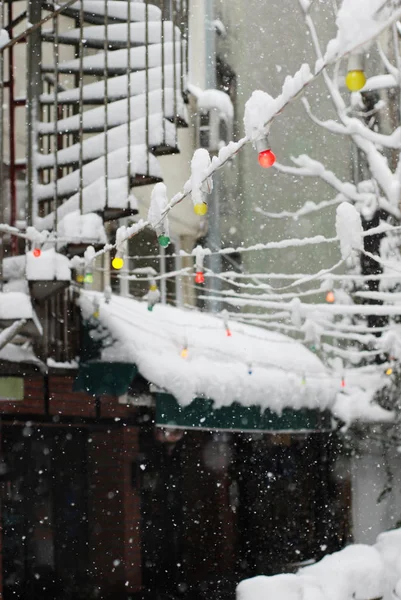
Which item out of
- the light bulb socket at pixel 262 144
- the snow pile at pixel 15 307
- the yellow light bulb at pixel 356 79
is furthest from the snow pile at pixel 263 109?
the snow pile at pixel 15 307

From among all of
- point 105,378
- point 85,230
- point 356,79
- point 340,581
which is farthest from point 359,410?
point 356,79

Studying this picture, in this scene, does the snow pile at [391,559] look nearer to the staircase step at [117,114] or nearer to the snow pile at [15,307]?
the snow pile at [15,307]

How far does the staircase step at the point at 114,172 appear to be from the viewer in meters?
7.13

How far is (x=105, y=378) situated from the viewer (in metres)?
9.30

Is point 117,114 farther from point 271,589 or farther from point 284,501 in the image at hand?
point 284,501

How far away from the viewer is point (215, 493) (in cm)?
1404

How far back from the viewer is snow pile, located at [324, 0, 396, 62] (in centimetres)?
263

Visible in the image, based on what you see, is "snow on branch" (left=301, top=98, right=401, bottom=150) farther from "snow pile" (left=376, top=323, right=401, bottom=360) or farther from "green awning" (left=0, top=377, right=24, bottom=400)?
"green awning" (left=0, top=377, right=24, bottom=400)

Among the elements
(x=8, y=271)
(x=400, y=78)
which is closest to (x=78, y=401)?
(x=8, y=271)

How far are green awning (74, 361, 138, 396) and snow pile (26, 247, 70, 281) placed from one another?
2413 millimetres

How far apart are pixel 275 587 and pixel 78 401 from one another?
13.8ft

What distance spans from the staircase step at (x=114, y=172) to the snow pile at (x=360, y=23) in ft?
14.6

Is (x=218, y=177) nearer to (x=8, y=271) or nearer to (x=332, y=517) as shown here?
(x=332, y=517)

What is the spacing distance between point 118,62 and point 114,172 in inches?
54.2
